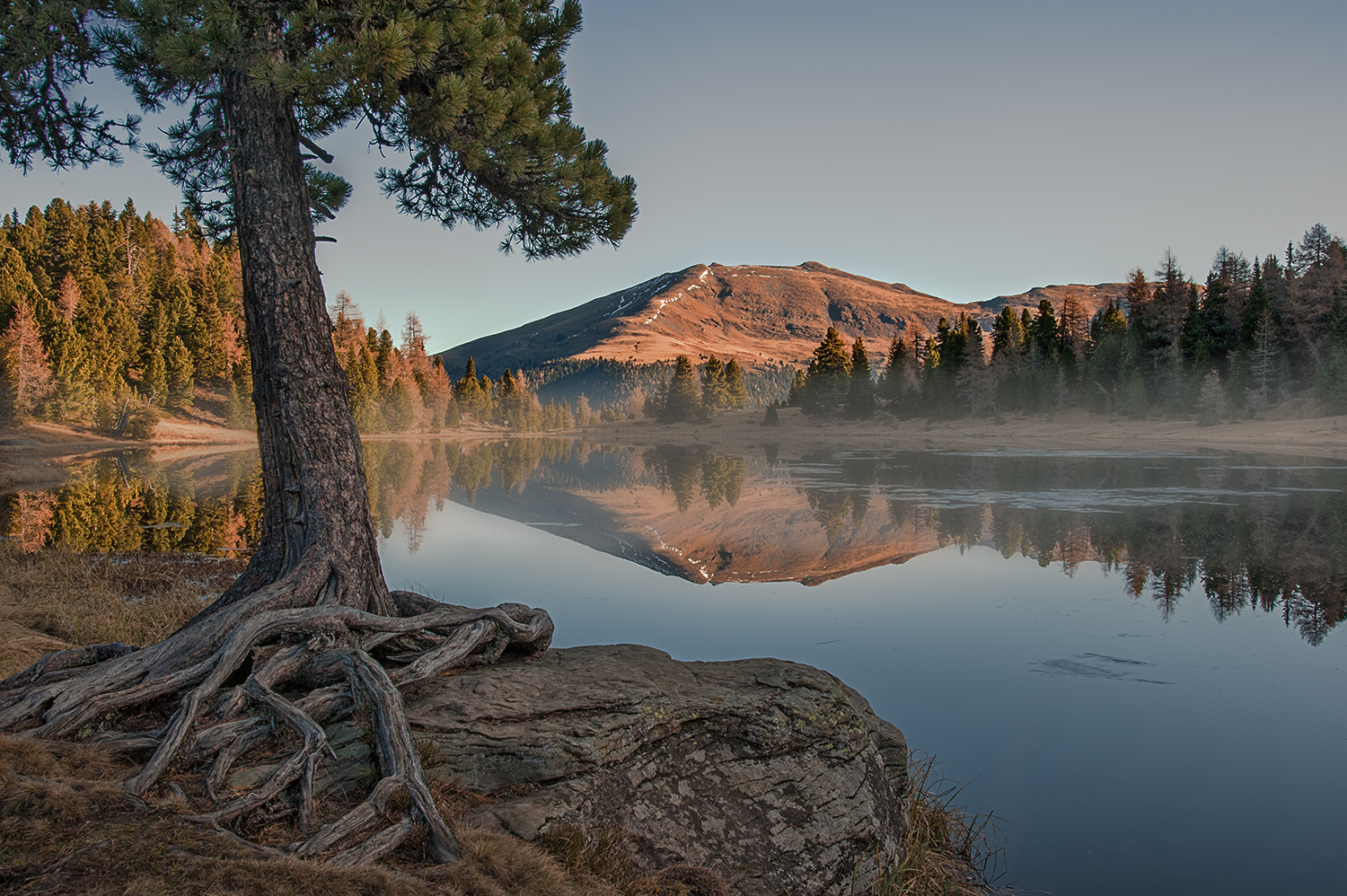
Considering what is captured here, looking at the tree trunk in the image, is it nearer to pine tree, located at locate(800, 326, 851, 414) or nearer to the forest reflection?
the forest reflection

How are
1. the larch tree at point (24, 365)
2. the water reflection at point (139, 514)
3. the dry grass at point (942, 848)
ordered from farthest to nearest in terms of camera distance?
1. the larch tree at point (24, 365)
2. the water reflection at point (139, 514)
3. the dry grass at point (942, 848)

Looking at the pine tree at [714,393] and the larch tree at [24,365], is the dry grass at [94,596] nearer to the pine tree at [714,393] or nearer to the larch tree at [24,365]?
the larch tree at [24,365]

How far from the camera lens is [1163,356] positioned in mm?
60594

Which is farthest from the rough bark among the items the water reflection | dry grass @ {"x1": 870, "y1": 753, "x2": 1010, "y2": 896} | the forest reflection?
the water reflection

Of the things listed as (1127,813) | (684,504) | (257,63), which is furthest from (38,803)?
(684,504)

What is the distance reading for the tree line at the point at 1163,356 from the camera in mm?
53531

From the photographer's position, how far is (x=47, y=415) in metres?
53.0

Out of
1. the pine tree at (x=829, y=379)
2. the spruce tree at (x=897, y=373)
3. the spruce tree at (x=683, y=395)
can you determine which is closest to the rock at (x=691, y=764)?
the spruce tree at (x=897, y=373)

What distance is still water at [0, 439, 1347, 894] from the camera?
5438 mm

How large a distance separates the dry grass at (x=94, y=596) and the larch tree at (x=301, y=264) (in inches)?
116

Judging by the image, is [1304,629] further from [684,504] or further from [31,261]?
[31,261]

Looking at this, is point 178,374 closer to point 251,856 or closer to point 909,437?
point 909,437

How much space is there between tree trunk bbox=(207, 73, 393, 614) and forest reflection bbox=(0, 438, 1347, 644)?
7.56 meters

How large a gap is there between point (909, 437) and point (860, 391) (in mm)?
12829
